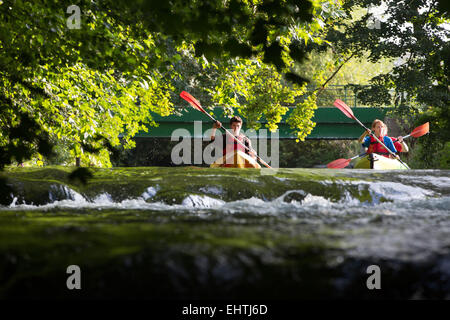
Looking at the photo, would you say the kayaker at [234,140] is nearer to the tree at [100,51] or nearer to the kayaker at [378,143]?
the tree at [100,51]

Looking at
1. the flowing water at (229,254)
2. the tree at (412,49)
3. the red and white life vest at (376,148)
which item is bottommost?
the flowing water at (229,254)

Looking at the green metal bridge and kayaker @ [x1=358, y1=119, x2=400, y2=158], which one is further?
the green metal bridge

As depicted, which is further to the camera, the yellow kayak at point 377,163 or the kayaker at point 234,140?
the kayaker at point 234,140

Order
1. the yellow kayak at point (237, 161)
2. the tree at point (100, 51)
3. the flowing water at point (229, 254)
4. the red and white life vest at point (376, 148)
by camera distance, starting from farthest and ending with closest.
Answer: the red and white life vest at point (376, 148)
the yellow kayak at point (237, 161)
the tree at point (100, 51)
the flowing water at point (229, 254)

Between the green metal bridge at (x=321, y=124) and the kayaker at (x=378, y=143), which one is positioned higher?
the green metal bridge at (x=321, y=124)

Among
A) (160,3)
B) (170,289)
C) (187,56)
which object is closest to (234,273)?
(170,289)

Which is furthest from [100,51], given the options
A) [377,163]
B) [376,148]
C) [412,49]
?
Result: [412,49]

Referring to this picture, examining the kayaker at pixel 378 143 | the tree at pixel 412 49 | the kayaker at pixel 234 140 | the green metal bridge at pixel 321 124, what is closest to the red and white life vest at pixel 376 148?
the kayaker at pixel 378 143

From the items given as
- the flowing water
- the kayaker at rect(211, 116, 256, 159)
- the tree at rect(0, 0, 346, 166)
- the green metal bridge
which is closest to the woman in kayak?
the kayaker at rect(211, 116, 256, 159)

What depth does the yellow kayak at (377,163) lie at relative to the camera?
10.6 metres

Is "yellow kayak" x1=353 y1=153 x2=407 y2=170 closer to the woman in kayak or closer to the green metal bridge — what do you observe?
the woman in kayak

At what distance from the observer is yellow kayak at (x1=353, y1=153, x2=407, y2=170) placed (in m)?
10.6

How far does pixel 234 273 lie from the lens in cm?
164

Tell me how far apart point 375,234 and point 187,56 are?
12.5 meters
